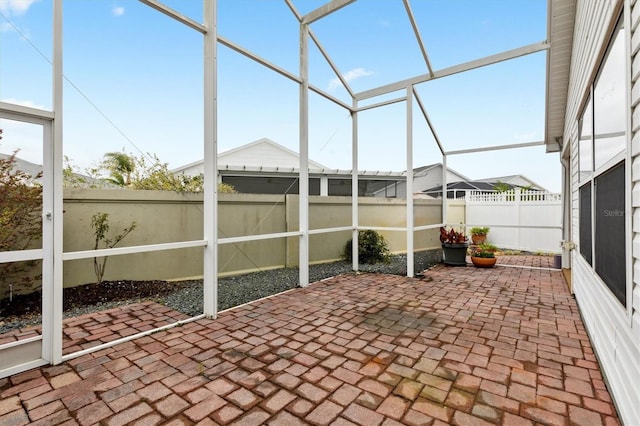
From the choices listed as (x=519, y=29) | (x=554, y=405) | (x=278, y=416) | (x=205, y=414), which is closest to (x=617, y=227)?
(x=554, y=405)

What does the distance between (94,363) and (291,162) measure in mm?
8272

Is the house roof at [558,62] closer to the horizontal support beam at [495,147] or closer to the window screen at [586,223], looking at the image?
the horizontal support beam at [495,147]

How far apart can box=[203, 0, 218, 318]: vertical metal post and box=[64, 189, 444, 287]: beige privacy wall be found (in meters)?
1.69

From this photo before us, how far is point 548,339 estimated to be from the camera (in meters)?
2.80

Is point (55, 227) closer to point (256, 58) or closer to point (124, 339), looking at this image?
point (124, 339)

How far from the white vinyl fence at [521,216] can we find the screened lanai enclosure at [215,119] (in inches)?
95.1

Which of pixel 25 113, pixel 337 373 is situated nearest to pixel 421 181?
pixel 337 373

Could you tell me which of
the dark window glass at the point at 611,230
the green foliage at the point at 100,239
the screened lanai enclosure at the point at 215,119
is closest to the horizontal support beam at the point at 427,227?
the screened lanai enclosure at the point at 215,119

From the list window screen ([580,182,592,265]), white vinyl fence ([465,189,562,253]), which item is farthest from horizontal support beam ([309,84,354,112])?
white vinyl fence ([465,189,562,253])

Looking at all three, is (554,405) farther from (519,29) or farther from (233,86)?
(233,86)

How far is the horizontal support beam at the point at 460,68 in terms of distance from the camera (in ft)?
14.6

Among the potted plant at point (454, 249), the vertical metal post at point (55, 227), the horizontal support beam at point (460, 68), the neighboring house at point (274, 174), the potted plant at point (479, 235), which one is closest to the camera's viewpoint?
the vertical metal post at point (55, 227)

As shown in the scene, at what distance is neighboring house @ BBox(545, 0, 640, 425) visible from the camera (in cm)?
146

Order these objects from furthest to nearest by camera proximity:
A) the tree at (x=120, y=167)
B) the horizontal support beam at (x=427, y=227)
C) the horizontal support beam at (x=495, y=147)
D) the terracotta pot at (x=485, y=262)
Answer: the terracotta pot at (x=485, y=262)
the horizontal support beam at (x=495, y=147)
the horizontal support beam at (x=427, y=227)
the tree at (x=120, y=167)
